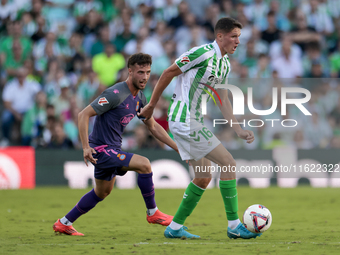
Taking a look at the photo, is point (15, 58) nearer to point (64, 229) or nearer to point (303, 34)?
point (303, 34)

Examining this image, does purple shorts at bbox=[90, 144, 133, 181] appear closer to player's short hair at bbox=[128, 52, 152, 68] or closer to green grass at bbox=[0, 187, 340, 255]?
green grass at bbox=[0, 187, 340, 255]

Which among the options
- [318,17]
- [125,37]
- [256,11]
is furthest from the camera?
[256,11]

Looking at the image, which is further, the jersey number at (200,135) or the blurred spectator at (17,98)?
the blurred spectator at (17,98)

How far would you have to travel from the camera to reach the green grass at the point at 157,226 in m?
4.95

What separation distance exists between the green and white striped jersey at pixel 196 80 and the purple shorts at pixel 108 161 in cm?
74

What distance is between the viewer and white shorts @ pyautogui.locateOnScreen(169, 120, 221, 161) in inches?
211

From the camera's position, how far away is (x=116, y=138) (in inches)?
241

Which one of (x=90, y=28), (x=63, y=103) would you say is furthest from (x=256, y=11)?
(x=63, y=103)

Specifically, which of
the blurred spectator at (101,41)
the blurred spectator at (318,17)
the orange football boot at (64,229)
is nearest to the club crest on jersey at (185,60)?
the orange football boot at (64,229)

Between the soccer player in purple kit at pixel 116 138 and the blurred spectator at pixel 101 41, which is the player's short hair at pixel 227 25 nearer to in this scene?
the soccer player in purple kit at pixel 116 138

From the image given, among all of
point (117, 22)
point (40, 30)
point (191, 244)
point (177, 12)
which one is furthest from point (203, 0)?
point (191, 244)

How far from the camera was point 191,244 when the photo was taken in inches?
204

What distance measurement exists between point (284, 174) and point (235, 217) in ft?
22.4

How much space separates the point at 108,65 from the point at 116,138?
742 cm
